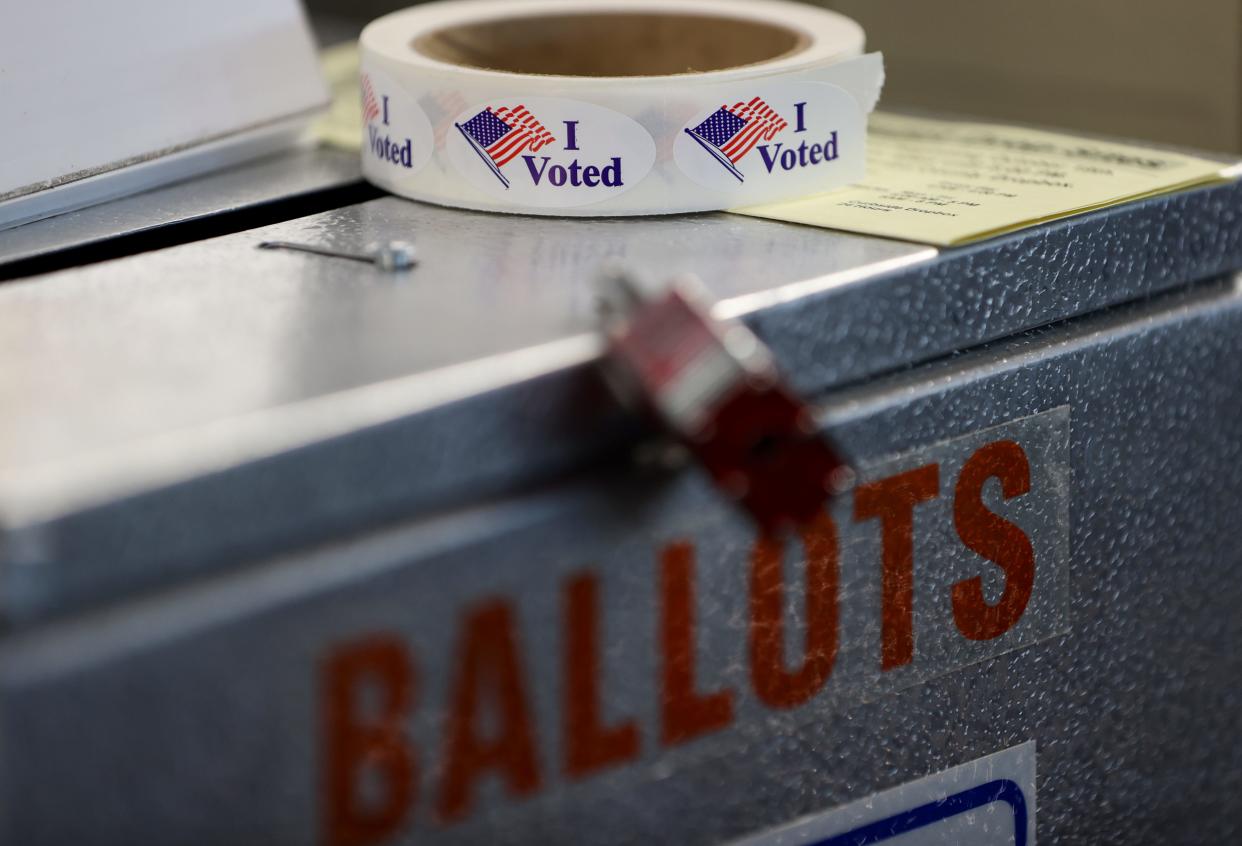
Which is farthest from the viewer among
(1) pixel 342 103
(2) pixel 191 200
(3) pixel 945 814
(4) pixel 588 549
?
(1) pixel 342 103

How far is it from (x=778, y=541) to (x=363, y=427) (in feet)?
0.39

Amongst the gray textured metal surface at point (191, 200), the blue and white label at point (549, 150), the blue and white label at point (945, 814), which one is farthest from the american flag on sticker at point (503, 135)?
the blue and white label at point (945, 814)

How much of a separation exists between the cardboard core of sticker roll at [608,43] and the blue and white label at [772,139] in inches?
4.2

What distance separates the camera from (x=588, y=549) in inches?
18.4

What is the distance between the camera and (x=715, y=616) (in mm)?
506

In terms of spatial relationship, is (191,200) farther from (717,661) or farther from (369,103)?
(717,661)

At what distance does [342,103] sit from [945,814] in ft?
1.60

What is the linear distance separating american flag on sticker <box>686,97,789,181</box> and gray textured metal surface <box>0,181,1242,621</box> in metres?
0.03

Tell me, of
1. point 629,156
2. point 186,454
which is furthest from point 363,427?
point 629,156

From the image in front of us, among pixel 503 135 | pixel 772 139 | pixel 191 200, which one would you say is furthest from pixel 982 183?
pixel 191 200

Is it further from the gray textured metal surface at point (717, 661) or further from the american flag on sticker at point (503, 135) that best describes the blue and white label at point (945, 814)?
the american flag on sticker at point (503, 135)

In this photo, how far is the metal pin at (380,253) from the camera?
1.83 feet

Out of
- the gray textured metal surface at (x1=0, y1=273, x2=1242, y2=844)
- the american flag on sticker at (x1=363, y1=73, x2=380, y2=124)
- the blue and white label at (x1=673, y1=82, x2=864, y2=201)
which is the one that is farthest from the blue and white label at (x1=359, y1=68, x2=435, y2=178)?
the gray textured metal surface at (x1=0, y1=273, x2=1242, y2=844)

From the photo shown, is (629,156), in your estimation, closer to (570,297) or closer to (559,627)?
(570,297)
